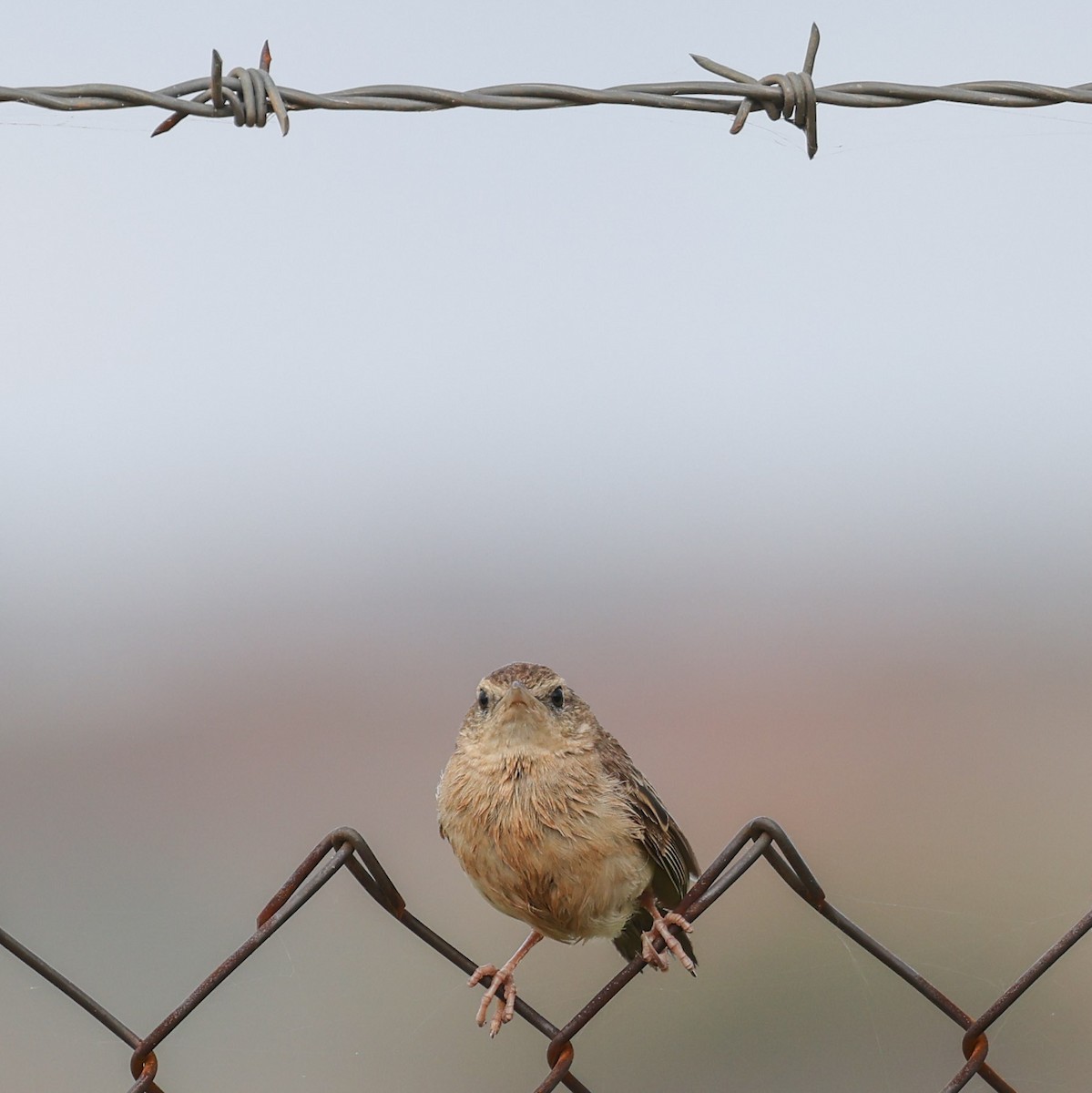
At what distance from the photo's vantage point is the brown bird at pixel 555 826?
7.82 ft

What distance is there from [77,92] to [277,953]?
1.44 meters

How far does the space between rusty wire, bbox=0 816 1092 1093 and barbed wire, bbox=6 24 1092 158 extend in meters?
1.13

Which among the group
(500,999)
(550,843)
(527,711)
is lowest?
(500,999)

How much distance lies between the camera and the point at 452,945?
183cm

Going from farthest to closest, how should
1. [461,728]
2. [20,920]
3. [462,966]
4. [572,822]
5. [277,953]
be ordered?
1. [20,920]
2. [461,728]
3. [572,822]
4. [277,953]
5. [462,966]

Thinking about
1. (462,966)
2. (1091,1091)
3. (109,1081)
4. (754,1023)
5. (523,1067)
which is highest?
(1091,1091)

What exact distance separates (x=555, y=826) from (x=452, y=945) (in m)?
0.62

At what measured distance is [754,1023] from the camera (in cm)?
295

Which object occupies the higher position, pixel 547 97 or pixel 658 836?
pixel 547 97

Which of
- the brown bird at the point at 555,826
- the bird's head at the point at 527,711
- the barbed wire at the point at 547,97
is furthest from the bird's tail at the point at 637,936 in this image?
the barbed wire at the point at 547,97

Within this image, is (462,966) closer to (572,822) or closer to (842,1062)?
(572,822)

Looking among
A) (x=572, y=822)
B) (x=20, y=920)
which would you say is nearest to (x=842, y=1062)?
(x=572, y=822)

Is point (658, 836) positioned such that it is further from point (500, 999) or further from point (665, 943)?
point (500, 999)

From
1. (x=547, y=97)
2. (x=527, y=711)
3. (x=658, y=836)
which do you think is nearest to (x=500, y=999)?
(x=658, y=836)
